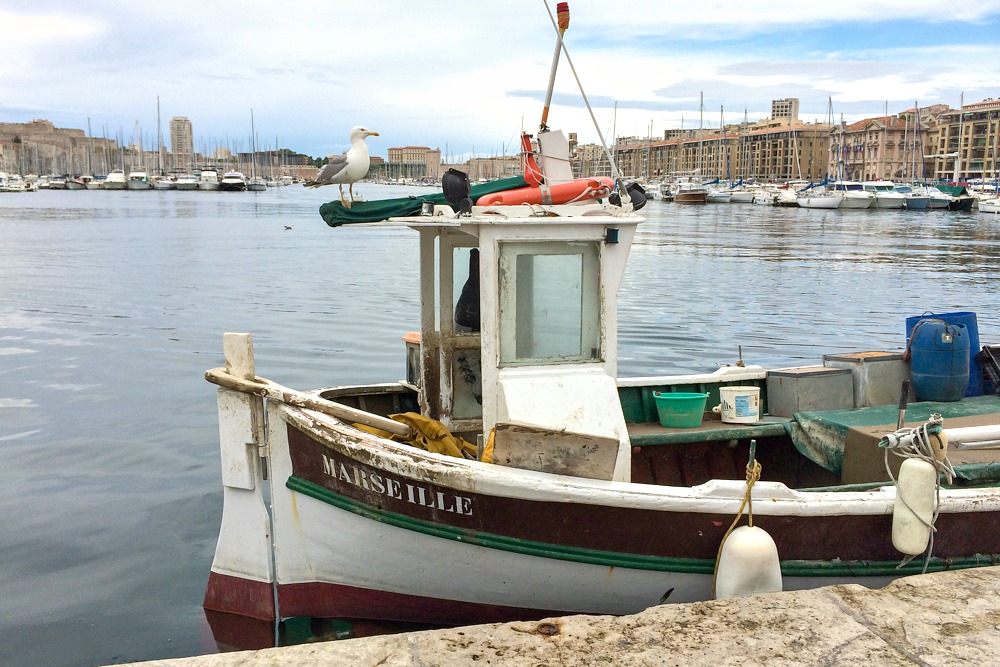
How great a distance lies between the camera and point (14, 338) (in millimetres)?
18375

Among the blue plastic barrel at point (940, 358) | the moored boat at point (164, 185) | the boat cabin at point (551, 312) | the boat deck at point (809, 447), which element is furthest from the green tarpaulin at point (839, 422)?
the moored boat at point (164, 185)

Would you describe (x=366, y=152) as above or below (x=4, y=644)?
above

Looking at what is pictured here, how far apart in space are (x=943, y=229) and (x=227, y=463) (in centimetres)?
5986

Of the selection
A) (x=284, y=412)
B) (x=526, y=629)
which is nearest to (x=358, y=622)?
(x=284, y=412)

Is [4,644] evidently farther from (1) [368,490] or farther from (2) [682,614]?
(2) [682,614]

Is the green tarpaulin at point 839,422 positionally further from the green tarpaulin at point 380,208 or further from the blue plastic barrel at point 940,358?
the green tarpaulin at point 380,208

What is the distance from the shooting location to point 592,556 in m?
5.36

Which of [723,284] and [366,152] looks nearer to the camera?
[366,152]

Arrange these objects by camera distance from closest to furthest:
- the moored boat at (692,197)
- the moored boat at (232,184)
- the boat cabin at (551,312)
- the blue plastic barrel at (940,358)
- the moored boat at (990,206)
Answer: the boat cabin at (551,312)
the blue plastic barrel at (940,358)
the moored boat at (990,206)
the moored boat at (692,197)
the moored boat at (232,184)

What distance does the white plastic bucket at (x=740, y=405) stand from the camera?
7.36 metres

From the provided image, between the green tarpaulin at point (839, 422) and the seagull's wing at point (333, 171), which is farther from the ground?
the seagull's wing at point (333, 171)

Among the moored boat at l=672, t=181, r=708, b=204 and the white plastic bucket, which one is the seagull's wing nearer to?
the white plastic bucket

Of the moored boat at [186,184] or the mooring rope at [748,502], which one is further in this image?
the moored boat at [186,184]

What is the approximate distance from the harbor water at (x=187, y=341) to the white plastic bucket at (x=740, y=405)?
14.2ft
